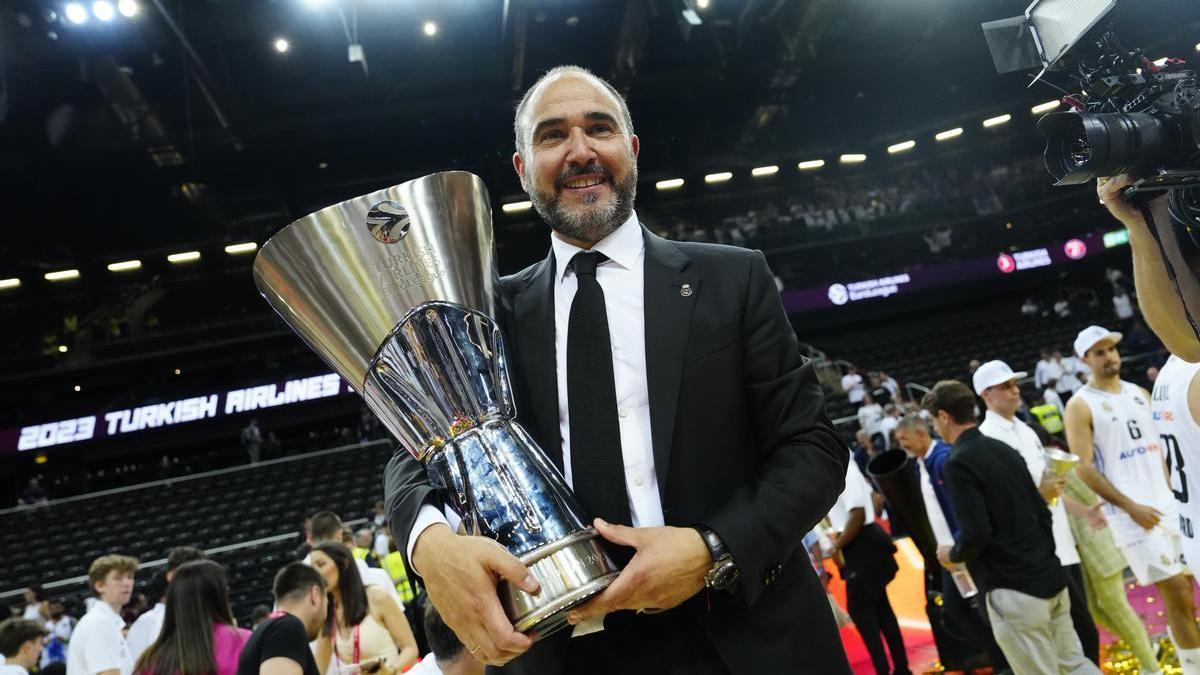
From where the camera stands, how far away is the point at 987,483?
3143 mm

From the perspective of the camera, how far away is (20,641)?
4.13 meters

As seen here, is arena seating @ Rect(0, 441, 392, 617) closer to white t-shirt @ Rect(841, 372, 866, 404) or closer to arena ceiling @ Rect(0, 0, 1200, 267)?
arena ceiling @ Rect(0, 0, 1200, 267)

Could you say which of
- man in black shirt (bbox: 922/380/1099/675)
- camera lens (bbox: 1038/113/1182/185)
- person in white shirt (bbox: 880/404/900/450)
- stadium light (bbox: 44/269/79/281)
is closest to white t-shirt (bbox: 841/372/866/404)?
person in white shirt (bbox: 880/404/900/450)

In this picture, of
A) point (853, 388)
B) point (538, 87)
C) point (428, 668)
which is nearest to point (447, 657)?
point (428, 668)

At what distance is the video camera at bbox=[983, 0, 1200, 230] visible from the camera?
1.38 metres

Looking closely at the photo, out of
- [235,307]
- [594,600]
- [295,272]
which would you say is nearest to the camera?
→ [594,600]

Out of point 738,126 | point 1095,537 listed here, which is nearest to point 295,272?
point 1095,537

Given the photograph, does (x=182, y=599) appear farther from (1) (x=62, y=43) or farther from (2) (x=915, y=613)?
(1) (x=62, y=43)

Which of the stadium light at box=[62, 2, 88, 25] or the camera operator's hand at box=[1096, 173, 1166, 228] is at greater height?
the stadium light at box=[62, 2, 88, 25]

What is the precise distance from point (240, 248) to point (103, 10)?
7970 mm

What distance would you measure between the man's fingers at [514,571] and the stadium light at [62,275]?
68.1 feet

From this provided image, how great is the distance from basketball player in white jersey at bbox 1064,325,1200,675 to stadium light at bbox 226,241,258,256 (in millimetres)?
17502

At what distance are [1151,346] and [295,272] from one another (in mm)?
16418

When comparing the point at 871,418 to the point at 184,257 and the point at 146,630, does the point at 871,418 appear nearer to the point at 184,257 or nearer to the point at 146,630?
the point at 146,630
